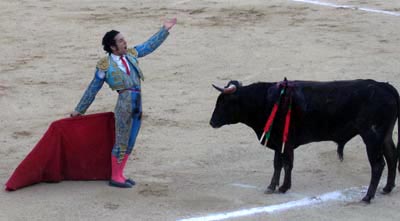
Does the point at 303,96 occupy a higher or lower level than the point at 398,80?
higher

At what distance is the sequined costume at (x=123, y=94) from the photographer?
251 inches

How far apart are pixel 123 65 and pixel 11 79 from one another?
175 inches

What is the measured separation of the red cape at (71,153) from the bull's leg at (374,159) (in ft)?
6.73

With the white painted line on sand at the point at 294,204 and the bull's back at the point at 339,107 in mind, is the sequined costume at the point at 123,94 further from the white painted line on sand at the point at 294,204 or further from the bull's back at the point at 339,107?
the bull's back at the point at 339,107

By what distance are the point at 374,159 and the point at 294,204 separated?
69 centimetres

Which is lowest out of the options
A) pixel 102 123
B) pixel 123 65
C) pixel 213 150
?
pixel 213 150

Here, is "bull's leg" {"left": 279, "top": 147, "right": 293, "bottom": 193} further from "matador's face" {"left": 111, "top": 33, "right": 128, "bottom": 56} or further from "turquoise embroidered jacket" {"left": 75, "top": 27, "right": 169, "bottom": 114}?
"matador's face" {"left": 111, "top": 33, "right": 128, "bottom": 56}

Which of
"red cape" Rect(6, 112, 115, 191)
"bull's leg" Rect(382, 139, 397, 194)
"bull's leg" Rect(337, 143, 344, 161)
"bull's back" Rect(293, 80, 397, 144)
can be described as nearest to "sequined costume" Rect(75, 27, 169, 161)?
"red cape" Rect(6, 112, 115, 191)

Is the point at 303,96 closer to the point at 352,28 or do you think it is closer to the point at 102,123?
the point at 102,123

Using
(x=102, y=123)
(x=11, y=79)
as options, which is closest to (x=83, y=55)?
(x=11, y=79)

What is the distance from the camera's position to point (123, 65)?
639cm

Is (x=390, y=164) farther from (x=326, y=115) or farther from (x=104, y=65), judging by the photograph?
(x=104, y=65)

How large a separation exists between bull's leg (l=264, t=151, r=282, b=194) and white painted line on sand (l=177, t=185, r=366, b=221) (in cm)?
25

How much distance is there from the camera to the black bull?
20.4 feet
